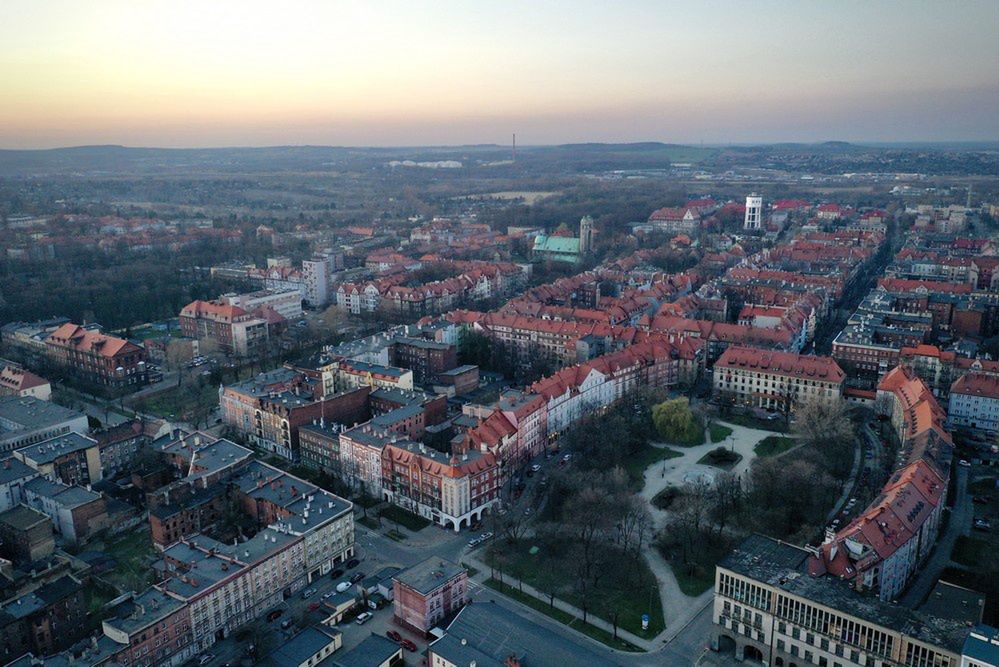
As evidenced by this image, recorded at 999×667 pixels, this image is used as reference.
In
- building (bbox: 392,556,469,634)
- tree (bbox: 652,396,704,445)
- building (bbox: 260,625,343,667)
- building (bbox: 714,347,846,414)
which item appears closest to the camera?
building (bbox: 260,625,343,667)

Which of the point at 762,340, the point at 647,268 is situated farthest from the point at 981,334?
the point at 647,268

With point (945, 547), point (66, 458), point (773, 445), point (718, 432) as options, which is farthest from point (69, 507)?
point (945, 547)

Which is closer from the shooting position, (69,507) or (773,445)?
(69,507)

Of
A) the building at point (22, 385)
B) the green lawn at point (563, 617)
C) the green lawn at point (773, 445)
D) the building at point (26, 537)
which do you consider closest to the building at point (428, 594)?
the green lawn at point (563, 617)

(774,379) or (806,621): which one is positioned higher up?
(774,379)

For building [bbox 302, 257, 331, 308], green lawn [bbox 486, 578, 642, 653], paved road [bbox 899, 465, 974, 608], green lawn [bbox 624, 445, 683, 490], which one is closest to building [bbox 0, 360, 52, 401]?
green lawn [bbox 486, 578, 642, 653]

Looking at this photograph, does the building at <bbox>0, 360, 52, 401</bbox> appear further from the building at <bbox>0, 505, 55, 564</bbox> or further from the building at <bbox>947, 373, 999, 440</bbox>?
the building at <bbox>947, 373, 999, 440</bbox>

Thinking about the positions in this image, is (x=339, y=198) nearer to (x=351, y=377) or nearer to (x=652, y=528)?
(x=351, y=377)

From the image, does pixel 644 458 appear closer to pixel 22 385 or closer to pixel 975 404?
pixel 975 404

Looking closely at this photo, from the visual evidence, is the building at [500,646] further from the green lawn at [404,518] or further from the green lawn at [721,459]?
the green lawn at [721,459]
